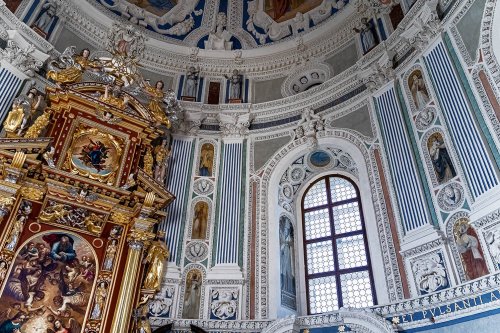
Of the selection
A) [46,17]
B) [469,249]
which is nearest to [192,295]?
[469,249]

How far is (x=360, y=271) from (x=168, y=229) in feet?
17.0

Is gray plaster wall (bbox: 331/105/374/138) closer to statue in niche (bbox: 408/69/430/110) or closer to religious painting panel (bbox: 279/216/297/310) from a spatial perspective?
statue in niche (bbox: 408/69/430/110)

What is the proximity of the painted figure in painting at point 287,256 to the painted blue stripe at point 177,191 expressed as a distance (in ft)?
9.14

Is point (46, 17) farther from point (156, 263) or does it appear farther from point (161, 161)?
point (156, 263)

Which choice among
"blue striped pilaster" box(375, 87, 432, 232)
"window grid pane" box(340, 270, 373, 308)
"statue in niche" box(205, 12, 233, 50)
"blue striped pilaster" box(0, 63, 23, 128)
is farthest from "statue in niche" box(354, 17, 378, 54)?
"blue striped pilaster" box(0, 63, 23, 128)

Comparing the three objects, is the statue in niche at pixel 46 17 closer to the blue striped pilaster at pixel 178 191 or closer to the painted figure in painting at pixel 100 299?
the blue striped pilaster at pixel 178 191

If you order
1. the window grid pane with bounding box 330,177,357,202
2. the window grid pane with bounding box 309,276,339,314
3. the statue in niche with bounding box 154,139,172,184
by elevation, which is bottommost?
the window grid pane with bounding box 309,276,339,314

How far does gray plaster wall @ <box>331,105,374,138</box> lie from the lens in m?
11.6

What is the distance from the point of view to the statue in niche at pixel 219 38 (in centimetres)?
1617

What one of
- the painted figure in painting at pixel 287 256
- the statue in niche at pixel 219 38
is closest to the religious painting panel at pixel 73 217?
the painted figure in painting at pixel 287 256

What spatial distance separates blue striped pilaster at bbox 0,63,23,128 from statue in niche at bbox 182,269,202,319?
606cm

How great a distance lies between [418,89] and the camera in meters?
10.5

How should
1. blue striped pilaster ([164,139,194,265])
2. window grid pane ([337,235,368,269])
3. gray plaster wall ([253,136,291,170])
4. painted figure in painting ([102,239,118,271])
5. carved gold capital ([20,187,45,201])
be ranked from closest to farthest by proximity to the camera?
carved gold capital ([20,187,45,201]) → painted figure in painting ([102,239,118,271]) → window grid pane ([337,235,368,269]) → blue striped pilaster ([164,139,194,265]) → gray plaster wall ([253,136,291,170])

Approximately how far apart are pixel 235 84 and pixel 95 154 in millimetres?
5992
